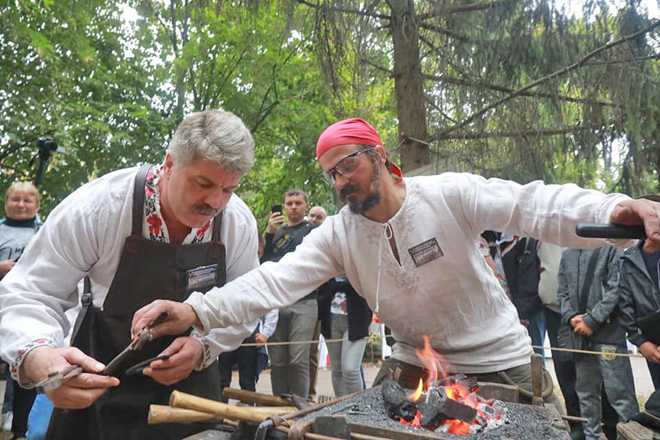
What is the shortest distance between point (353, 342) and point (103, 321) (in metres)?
3.19

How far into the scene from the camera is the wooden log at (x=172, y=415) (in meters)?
1.67

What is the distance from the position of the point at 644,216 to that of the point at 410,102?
13.7ft

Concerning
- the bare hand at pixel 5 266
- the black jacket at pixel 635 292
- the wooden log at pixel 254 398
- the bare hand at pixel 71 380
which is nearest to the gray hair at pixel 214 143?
the bare hand at pixel 71 380

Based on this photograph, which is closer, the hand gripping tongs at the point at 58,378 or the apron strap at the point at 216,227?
the hand gripping tongs at the point at 58,378

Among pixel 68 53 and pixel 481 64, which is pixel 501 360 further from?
pixel 68 53

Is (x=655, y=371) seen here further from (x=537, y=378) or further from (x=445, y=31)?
(x=445, y=31)

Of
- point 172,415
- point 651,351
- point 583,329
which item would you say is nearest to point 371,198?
point 172,415

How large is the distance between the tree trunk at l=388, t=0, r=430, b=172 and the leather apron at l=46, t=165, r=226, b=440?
3.86 metres

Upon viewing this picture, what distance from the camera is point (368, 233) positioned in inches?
101

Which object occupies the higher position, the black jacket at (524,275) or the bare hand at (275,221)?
the bare hand at (275,221)

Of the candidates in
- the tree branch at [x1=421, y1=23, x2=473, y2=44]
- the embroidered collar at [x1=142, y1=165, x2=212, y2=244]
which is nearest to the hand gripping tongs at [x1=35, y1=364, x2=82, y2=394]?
the embroidered collar at [x1=142, y1=165, x2=212, y2=244]

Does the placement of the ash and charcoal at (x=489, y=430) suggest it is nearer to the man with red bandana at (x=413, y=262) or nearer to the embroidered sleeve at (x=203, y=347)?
the man with red bandana at (x=413, y=262)

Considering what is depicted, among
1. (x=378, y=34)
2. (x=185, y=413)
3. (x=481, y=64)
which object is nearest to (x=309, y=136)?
(x=378, y=34)

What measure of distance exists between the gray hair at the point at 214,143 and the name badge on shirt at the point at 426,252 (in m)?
0.83
